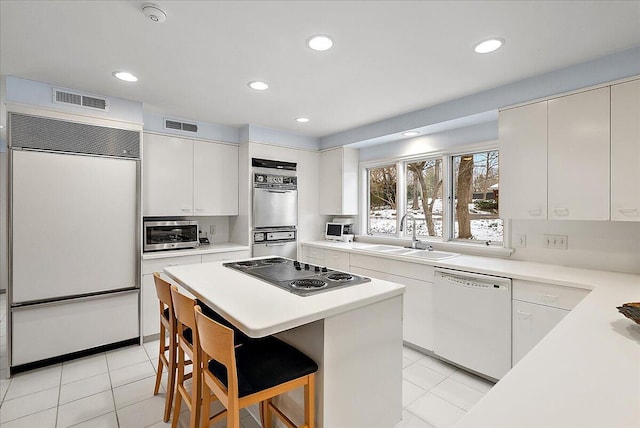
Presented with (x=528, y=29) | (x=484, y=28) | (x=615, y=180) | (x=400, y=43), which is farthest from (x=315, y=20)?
(x=615, y=180)

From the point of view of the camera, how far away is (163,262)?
10.9 ft

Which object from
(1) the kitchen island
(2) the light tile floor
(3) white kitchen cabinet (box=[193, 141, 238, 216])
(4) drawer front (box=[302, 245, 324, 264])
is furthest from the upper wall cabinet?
(1) the kitchen island

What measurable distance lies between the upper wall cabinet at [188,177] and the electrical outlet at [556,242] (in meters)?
3.38

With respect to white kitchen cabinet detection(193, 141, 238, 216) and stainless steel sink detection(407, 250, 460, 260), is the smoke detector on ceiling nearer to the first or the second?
white kitchen cabinet detection(193, 141, 238, 216)

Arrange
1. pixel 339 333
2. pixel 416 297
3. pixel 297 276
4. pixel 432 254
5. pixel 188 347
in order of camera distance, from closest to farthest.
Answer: pixel 339 333 → pixel 188 347 → pixel 297 276 → pixel 416 297 → pixel 432 254

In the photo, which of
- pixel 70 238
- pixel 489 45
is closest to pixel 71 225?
pixel 70 238

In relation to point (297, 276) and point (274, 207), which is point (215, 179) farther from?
point (297, 276)

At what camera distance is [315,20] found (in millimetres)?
1765

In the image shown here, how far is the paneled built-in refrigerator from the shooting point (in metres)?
2.59

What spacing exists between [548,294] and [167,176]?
12.3ft

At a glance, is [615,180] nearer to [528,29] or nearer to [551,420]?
[528,29]

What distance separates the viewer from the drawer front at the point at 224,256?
3.61 metres

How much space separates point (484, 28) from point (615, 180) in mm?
1353

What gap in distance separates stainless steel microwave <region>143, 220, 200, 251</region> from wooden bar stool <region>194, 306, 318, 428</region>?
214 cm
